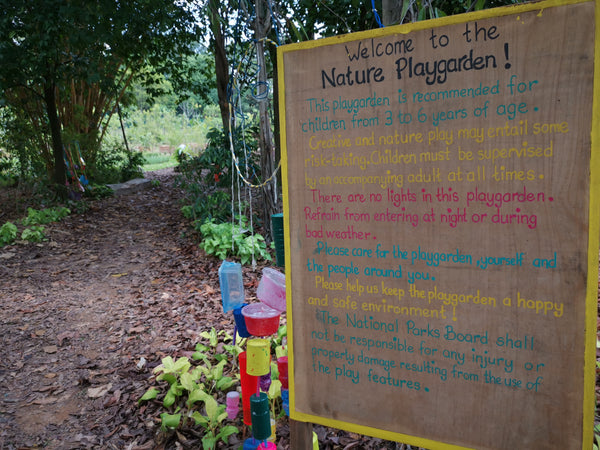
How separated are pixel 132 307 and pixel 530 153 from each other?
14.1 feet

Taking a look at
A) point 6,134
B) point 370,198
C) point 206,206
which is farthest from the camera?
point 6,134

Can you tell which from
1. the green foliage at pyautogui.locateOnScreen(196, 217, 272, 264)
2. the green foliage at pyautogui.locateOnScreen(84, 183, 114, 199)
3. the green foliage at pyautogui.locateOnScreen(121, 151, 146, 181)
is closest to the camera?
the green foliage at pyautogui.locateOnScreen(196, 217, 272, 264)

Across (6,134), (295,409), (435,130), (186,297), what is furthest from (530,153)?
(6,134)

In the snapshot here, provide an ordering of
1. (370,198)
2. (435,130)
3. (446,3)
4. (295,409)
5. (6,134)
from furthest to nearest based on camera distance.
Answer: (6,134) < (446,3) < (295,409) < (370,198) < (435,130)

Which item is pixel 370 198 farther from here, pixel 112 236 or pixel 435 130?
pixel 112 236

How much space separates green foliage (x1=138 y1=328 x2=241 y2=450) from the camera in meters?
2.47

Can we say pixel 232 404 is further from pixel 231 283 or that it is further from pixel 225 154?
pixel 225 154

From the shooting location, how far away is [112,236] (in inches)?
308

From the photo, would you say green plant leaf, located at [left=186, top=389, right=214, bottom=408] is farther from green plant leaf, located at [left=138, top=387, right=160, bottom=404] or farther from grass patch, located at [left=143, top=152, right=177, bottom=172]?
grass patch, located at [left=143, top=152, right=177, bottom=172]

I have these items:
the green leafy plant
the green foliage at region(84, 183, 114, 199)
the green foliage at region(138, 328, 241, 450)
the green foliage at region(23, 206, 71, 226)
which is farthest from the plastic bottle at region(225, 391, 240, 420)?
the green foliage at region(84, 183, 114, 199)

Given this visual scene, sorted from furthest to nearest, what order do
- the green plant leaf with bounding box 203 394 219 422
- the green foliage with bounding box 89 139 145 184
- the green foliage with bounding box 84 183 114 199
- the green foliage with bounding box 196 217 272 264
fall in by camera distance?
the green foliage with bounding box 89 139 145 184
the green foliage with bounding box 84 183 114 199
the green foliage with bounding box 196 217 272 264
the green plant leaf with bounding box 203 394 219 422

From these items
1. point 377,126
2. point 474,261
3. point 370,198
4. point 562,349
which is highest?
point 377,126

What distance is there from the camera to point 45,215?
828 centimetres

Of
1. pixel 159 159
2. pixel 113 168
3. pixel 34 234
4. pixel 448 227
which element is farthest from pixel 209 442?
pixel 159 159
